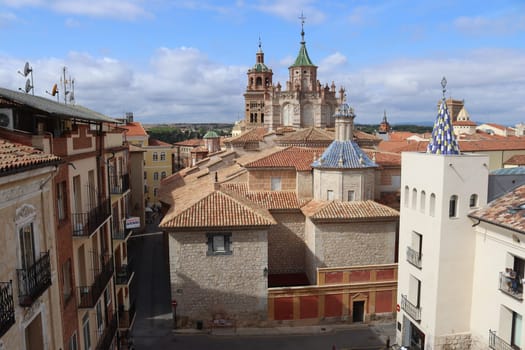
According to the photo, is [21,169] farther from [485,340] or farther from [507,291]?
[485,340]

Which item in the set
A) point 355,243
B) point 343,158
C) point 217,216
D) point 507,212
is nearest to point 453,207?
point 507,212

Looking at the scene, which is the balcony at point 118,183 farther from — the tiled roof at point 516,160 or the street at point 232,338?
the tiled roof at point 516,160

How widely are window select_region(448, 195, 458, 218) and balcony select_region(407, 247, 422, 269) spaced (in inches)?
97.4

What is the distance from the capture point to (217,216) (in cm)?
2023

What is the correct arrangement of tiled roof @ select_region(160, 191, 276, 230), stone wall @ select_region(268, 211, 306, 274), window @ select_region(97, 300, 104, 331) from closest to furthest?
window @ select_region(97, 300, 104, 331) → tiled roof @ select_region(160, 191, 276, 230) → stone wall @ select_region(268, 211, 306, 274)

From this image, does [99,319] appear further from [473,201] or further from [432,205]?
[473,201]

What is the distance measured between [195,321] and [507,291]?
13846mm

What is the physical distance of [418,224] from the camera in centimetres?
1706

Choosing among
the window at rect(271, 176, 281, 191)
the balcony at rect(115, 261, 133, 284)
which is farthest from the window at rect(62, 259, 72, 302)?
the window at rect(271, 176, 281, 191)

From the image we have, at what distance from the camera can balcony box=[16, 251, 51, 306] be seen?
8.38 metres

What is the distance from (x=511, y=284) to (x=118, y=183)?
17120mm

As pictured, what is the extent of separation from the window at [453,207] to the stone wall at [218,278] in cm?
863

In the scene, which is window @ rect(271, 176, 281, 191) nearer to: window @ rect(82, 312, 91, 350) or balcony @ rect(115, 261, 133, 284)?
balcony @ rect(115, 261, 133, 284)

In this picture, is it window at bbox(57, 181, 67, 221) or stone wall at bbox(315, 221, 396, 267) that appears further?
stone wall at bbox(315, 221, 396, 267)
